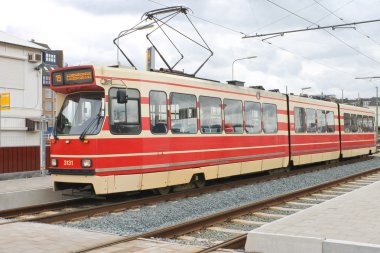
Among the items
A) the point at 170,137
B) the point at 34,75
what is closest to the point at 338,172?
the point at 170,137

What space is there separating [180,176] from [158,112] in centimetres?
189

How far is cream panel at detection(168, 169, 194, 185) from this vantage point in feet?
40.5

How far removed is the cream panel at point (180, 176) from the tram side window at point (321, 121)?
10.2 metres

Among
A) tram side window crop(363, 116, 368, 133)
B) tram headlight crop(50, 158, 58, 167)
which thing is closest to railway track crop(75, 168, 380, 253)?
tram headlight crop(50, 158, 58, 167)

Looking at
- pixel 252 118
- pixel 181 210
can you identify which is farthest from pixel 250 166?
pixel 181 210

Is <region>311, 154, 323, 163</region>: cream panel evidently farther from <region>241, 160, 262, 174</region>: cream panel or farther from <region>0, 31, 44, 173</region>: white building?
<region>0, 31, 44, 173</region>: white building

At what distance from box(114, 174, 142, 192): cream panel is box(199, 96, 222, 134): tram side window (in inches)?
115

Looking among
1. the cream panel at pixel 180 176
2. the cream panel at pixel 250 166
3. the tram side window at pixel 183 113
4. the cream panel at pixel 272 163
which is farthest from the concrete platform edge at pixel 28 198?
the cream panel at pixel 272 163

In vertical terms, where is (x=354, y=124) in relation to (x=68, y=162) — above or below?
above

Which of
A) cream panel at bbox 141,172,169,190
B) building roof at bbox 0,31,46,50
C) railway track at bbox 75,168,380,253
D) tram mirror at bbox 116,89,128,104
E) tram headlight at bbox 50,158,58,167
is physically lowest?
railway track at bbox 75,168,380,253

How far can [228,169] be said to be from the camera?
48.1 ft

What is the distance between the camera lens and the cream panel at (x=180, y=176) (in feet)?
40.5

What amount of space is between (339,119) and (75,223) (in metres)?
17.9

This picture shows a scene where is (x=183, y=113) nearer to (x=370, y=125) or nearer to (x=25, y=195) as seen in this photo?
(x=25, y=195)
